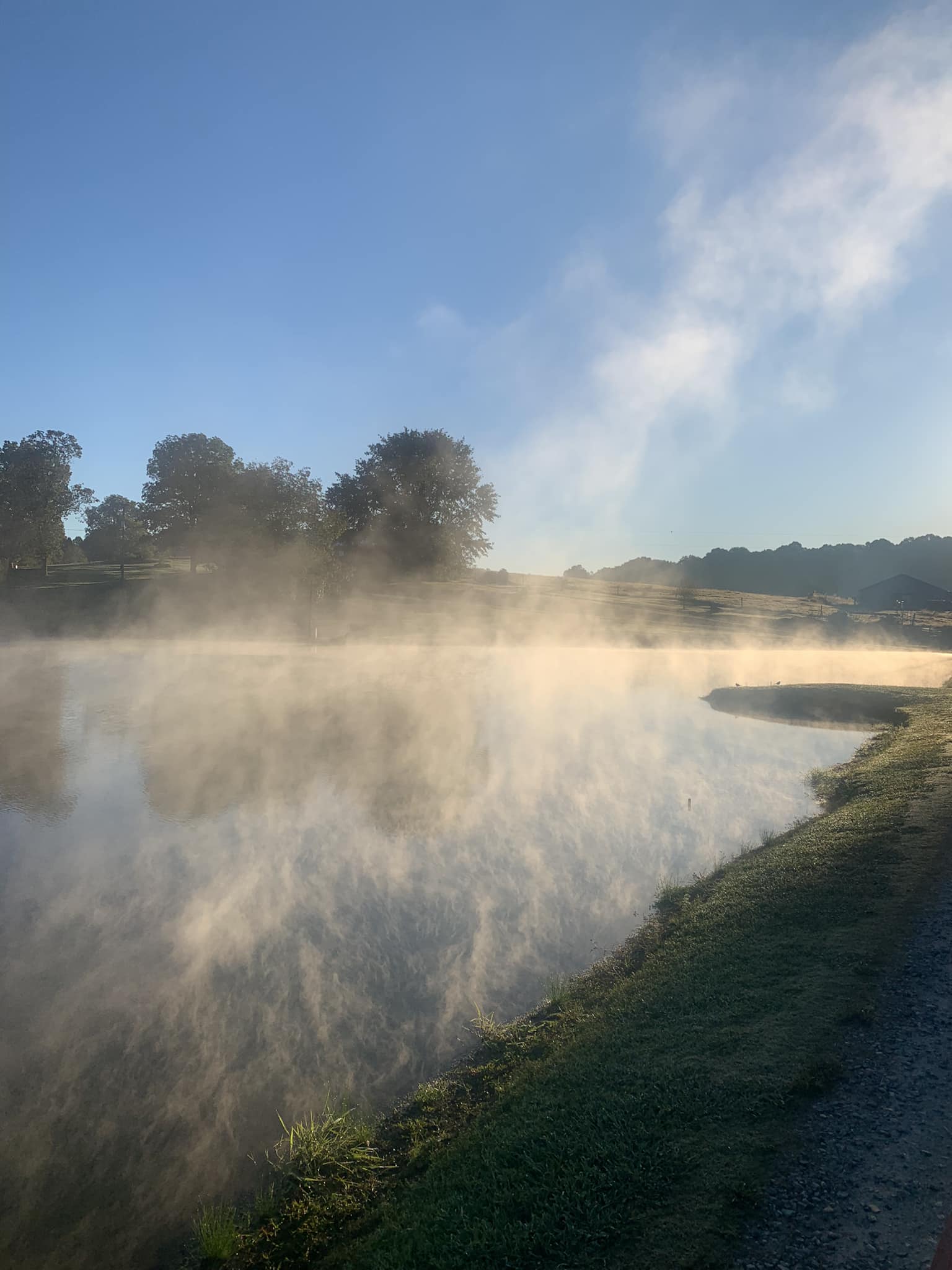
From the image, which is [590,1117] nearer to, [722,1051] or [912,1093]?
[722,1051]

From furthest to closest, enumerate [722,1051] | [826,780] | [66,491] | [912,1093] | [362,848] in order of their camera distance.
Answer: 1. [66,491]
2. [826,780]
3. [362,848]
4. [722,1051]
5. [912,1093]

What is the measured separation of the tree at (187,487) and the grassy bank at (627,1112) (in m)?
54.2

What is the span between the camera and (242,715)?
2831 centimetres

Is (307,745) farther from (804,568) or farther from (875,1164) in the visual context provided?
(804,568)

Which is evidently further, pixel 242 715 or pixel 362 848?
pixel 242 715

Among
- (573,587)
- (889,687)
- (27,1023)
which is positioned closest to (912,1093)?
(27,1023)

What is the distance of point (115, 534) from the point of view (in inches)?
3627

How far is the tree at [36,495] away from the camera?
57625 mm

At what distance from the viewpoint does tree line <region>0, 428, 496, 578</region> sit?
54.2 meters

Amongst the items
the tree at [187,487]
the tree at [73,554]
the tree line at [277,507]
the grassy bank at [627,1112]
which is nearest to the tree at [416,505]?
the tree line at [277,507]

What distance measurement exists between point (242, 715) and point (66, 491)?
146 feet

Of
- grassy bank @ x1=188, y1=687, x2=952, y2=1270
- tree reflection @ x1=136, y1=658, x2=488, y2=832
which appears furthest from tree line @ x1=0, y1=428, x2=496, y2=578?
grassy bank @ x1=188, y1=687, x2=952, y2=1270

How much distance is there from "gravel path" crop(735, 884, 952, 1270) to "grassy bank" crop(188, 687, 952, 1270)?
0.20m

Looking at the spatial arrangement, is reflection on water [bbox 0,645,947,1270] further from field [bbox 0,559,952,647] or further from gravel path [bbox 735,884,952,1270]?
field [bbox 0,559,952,647]
